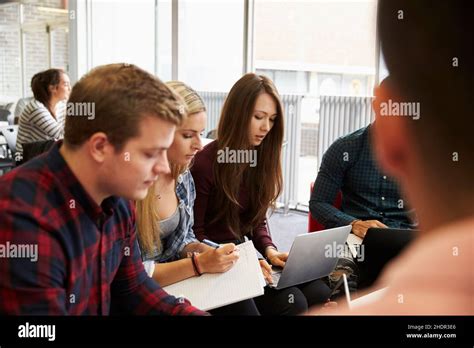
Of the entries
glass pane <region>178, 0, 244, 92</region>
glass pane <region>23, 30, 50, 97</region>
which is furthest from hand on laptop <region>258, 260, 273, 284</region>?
glass pane <region>23, 30, 50, 97</region>

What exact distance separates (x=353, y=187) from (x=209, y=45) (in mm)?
2428

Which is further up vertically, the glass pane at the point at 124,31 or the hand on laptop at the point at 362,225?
the glass pane at the point at 124,31

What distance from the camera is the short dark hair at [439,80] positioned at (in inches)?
14.9

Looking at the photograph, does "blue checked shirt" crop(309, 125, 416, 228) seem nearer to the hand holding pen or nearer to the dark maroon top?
the dark maroon top

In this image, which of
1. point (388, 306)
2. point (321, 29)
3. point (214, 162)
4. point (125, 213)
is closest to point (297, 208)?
point (321, 29)

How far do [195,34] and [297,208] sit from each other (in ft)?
4.90

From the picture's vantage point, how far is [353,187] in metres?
1.74

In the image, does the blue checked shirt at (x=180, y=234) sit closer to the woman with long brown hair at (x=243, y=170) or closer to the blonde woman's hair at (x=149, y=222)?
the blonde woman's hair at (x=149, y=222)

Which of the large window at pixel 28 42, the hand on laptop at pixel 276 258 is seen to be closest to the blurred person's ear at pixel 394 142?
the hand on laptop at pixel 276 258

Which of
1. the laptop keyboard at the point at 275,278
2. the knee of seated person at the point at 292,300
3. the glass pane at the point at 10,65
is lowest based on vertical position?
the knee of seated person at the point at 292,300

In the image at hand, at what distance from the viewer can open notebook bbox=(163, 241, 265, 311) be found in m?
0.99

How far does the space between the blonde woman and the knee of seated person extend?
20cm

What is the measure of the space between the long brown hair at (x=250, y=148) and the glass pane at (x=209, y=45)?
1.60 m

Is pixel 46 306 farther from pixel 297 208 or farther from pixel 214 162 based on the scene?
pixel 297 208
